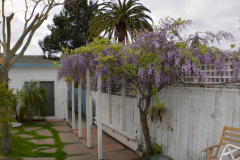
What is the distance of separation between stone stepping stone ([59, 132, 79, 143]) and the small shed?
2.92 metres

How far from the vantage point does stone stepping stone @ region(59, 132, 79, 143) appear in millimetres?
6973

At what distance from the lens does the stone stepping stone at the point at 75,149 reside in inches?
227

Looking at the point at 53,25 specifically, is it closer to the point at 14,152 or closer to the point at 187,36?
the point at 14,152

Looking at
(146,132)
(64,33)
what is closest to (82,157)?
(146,132)

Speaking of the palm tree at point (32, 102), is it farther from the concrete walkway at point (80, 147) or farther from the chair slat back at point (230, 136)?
the chair slat back at point (230, 136)

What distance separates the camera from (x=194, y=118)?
392 centimetres

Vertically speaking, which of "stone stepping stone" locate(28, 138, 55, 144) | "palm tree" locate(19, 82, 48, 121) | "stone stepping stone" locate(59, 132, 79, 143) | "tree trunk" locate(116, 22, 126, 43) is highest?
"tree trunk" locate(116, 22, 126, 43)

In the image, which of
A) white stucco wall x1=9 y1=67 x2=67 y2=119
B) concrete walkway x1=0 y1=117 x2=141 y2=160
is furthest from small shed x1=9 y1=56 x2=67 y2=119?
concrete walkway x1=0 y1=117 x2=141 y2=160

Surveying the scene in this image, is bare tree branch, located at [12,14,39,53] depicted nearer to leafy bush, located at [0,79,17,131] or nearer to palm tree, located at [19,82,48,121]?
leafy bush, located at [0,79,17,131]

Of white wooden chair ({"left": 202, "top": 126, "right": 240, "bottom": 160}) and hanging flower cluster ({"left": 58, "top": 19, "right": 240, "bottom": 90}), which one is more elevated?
hanging flower cluster ({"left": 58, "top": 19, "right": 240, "bottom": 90})

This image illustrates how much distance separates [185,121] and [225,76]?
1.22 metres

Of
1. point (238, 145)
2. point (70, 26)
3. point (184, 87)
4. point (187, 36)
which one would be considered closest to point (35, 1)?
point (187, 36)

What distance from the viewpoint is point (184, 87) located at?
419 cm

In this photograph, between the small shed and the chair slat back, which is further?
the small shed
